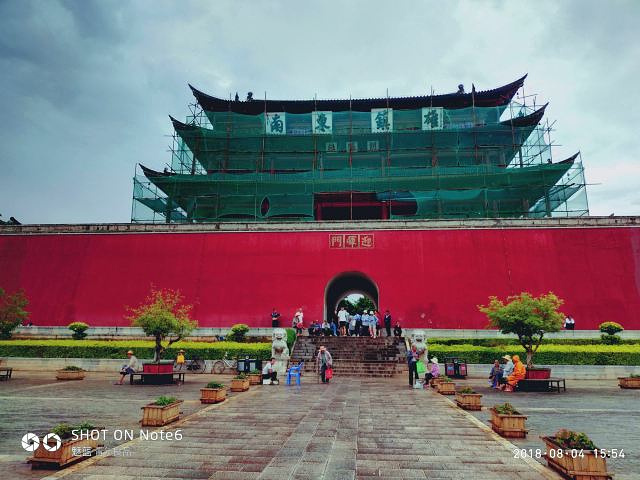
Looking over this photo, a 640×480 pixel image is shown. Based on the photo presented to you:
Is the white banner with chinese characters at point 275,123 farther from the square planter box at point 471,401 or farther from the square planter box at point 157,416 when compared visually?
the square planter box at point 157,416

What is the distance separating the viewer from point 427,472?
458 centimetres

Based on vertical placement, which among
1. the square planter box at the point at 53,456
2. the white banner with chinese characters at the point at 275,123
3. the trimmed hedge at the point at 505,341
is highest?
the white banner with chinese characters at the point at 275,123

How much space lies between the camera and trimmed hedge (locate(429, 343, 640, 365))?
43.5 feet

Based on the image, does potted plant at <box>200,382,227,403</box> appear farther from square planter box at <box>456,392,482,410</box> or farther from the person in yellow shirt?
the person in yellow shirt

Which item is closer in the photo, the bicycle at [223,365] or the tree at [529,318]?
the tree at [529,318]

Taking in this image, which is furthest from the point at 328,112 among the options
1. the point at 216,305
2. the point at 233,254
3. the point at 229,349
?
the point at 229,349

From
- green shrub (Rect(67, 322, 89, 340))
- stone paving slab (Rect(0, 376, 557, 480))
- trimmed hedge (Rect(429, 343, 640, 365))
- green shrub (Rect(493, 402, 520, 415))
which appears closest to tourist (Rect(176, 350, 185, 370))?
stone paving slab (Rect(0, 376, 557, 480))

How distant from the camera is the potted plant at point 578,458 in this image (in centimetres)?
431

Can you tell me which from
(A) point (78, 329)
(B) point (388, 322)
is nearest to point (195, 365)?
(A) point (78, 329)

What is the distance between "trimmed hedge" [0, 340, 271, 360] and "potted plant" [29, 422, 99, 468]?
9.14 m

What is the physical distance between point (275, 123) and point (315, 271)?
1060 centimetres

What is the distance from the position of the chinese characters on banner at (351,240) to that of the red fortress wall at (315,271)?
7cm

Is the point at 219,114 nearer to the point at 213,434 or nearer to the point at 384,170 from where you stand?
the point at 384,170

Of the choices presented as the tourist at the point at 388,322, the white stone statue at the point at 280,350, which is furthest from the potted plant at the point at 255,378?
the tourist at the point at 388,322
